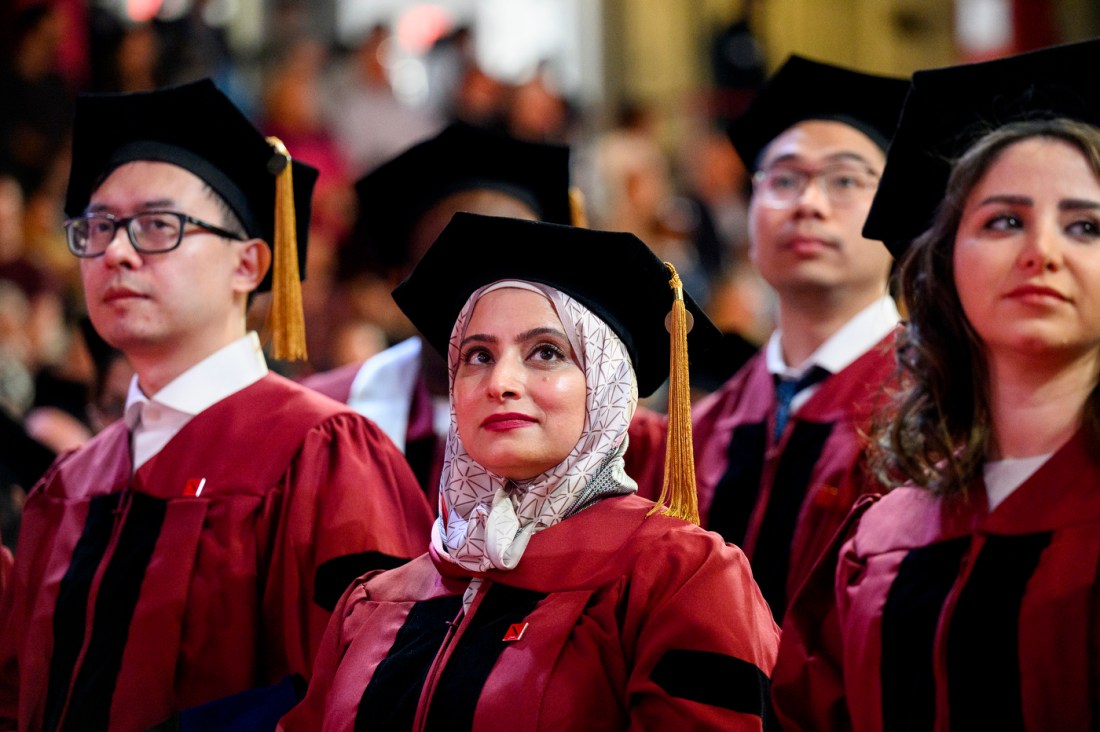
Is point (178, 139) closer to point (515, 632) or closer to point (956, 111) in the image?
point (515, 632)

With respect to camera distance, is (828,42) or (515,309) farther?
(828,42)

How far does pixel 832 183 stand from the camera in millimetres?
3949

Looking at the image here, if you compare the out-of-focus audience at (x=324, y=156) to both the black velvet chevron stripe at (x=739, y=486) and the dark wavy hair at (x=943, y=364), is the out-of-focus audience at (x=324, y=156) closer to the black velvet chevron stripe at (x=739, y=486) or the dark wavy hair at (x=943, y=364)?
the black velvet chevron stripe at (x=739, y=486)

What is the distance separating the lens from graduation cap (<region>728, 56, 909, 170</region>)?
3.95 metres

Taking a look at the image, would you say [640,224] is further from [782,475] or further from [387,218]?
[782,475]

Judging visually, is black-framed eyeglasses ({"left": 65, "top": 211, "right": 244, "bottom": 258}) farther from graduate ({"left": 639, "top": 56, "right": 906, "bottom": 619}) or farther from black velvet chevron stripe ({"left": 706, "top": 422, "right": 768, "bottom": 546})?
black velvet chevron stripe ({"left": 706, "top": 422, "right": 768, "bottom": 546})

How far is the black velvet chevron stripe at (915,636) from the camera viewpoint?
8.50 feet

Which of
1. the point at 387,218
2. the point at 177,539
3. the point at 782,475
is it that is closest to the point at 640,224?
the point at 387,218

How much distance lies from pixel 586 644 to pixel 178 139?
67.4 inches

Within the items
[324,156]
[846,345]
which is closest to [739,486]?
[846,345]

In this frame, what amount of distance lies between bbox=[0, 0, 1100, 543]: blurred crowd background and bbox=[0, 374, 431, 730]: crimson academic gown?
1042 mm

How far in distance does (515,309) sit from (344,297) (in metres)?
5.73

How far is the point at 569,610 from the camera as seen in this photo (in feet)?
8.50

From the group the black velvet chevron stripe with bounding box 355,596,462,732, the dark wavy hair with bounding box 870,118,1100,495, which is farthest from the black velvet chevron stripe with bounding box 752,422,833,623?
the black velvet chevron stripe with bounding box 355,596,462,732
